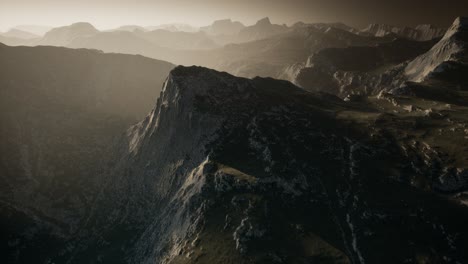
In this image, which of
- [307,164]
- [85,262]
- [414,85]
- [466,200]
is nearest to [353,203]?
[307,164]

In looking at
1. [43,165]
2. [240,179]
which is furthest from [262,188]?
[43,165]

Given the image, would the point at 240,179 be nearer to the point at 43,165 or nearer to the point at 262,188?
the point at 262,188

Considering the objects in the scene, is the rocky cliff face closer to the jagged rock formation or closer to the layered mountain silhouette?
the layered mountain silhouette

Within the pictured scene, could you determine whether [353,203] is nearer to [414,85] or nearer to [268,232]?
[268,232]

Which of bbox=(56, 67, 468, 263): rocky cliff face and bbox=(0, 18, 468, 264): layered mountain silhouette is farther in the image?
bbox=(0, 18, 468, 264): layered mountain silhouette

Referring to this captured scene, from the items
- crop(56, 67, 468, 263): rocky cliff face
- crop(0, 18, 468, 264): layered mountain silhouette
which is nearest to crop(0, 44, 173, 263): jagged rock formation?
crop(0, 18, 468, 264): layered mountain silhouette

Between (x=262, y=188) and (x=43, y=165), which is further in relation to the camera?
(x=43, y=165)

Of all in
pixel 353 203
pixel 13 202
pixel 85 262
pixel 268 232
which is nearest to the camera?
pixel 268 232

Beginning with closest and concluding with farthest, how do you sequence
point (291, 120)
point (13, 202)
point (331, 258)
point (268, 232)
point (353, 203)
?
point (331, 258), point (268, 232), point (353, 203), point (13, 202), point (291, 120)
